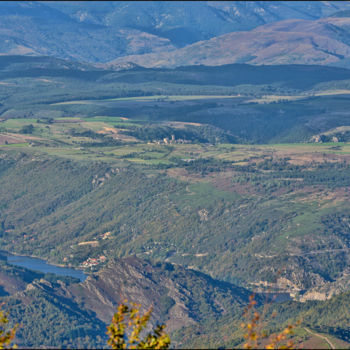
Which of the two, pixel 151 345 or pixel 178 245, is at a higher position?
pixel 151 345

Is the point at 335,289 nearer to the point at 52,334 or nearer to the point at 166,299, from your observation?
the point at 166,299

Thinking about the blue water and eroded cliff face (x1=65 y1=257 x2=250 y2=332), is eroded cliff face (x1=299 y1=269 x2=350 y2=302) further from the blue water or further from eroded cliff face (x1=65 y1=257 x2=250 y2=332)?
the blue water

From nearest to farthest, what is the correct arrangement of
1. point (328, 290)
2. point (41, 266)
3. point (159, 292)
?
point (159, 292)
point (328, 290)
point (41, 266)

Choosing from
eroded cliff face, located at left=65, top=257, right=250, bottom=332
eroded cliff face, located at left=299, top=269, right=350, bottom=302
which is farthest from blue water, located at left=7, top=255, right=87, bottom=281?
eroded cliff face, located at left=299, top=269, right=350, bottom=302

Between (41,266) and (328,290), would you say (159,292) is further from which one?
(41,266)

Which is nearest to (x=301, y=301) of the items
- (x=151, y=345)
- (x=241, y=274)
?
(x=241, y=274)

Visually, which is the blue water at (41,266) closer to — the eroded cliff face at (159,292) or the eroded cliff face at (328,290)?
the eroded cliff face at (159,292)

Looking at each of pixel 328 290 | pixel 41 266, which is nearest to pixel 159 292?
pixel 328 290

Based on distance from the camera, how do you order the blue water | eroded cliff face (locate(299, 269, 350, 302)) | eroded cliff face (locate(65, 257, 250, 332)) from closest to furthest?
eroded cliff face (locate(65, 257, 250, 332)) < eroded cliff face (locate(299, 269, 350, 302)) < the blue water
